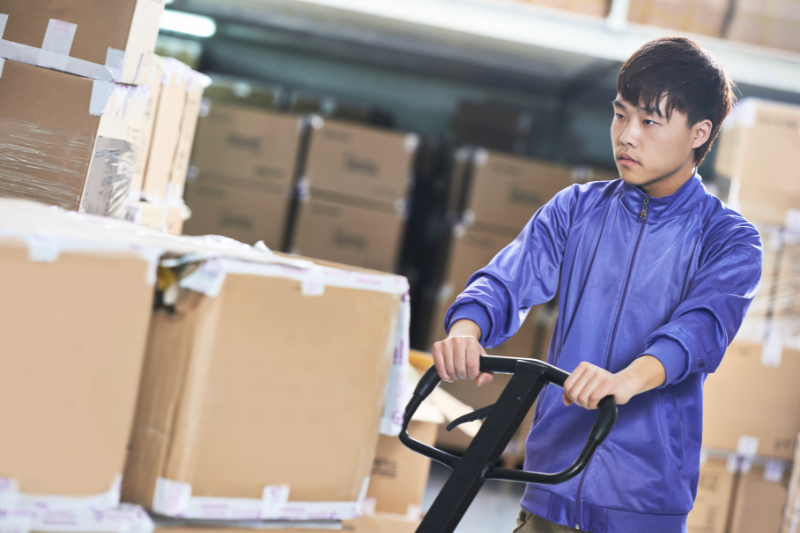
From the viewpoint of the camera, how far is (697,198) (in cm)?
143

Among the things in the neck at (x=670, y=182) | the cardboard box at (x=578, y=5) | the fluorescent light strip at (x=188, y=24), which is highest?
the fluorescent light strip at (x=188, y=24)

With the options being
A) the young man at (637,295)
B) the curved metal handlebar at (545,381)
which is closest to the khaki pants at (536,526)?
the young man at (637,295)

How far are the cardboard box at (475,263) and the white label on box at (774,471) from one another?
1372 millimetres

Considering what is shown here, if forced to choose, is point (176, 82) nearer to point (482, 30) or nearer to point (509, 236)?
point (482, 30)

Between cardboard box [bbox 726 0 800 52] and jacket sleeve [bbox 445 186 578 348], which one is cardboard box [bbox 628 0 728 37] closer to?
cardboard box [bbox 726 0 800 52]

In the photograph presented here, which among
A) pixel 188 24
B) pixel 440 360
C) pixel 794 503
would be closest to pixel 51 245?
pixel 440 360

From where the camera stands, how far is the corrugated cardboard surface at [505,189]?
4.00 meters

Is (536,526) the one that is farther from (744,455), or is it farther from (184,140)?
(744,455)

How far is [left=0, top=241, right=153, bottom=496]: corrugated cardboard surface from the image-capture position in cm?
104

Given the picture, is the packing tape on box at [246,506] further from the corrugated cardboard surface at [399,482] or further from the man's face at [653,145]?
the man's face at [653,145]

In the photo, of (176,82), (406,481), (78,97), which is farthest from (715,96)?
(176,82)

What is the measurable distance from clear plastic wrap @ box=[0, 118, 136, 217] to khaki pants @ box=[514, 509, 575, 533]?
1.28m

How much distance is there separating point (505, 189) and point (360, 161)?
34.1 inches

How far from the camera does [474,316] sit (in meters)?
1.37
